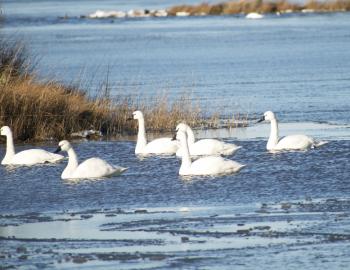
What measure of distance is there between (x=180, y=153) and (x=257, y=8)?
228 ft

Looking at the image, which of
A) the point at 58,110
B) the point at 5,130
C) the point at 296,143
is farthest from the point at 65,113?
the point at 296,143

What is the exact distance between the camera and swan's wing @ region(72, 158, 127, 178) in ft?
50.8

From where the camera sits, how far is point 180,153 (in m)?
17.2

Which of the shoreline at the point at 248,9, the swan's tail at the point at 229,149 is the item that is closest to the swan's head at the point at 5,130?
the swan's tail at the point at 229,149

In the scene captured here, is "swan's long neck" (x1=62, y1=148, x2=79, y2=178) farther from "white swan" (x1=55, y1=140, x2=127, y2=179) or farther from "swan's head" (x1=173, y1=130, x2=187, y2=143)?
"swan's head" (x1=173, y1=130, x2=187, y2=143)

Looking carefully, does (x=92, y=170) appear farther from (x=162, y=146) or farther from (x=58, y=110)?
(x=58, y=110)

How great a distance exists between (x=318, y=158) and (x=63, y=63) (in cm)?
2422

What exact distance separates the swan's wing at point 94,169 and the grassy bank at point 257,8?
65.7m

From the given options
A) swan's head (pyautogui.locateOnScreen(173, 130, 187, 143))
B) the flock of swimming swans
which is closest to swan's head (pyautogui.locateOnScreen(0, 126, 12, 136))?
the flock of swimming swans

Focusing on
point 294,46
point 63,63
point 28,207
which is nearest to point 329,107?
point 28,207

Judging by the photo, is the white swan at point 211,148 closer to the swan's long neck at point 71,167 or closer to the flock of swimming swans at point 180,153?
the flock of swimming swans at point 180,153

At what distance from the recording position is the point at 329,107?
2417 centimetres

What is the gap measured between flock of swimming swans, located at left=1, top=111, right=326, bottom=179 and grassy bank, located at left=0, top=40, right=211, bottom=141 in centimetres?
198

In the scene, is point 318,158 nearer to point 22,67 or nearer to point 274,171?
point 274,171
